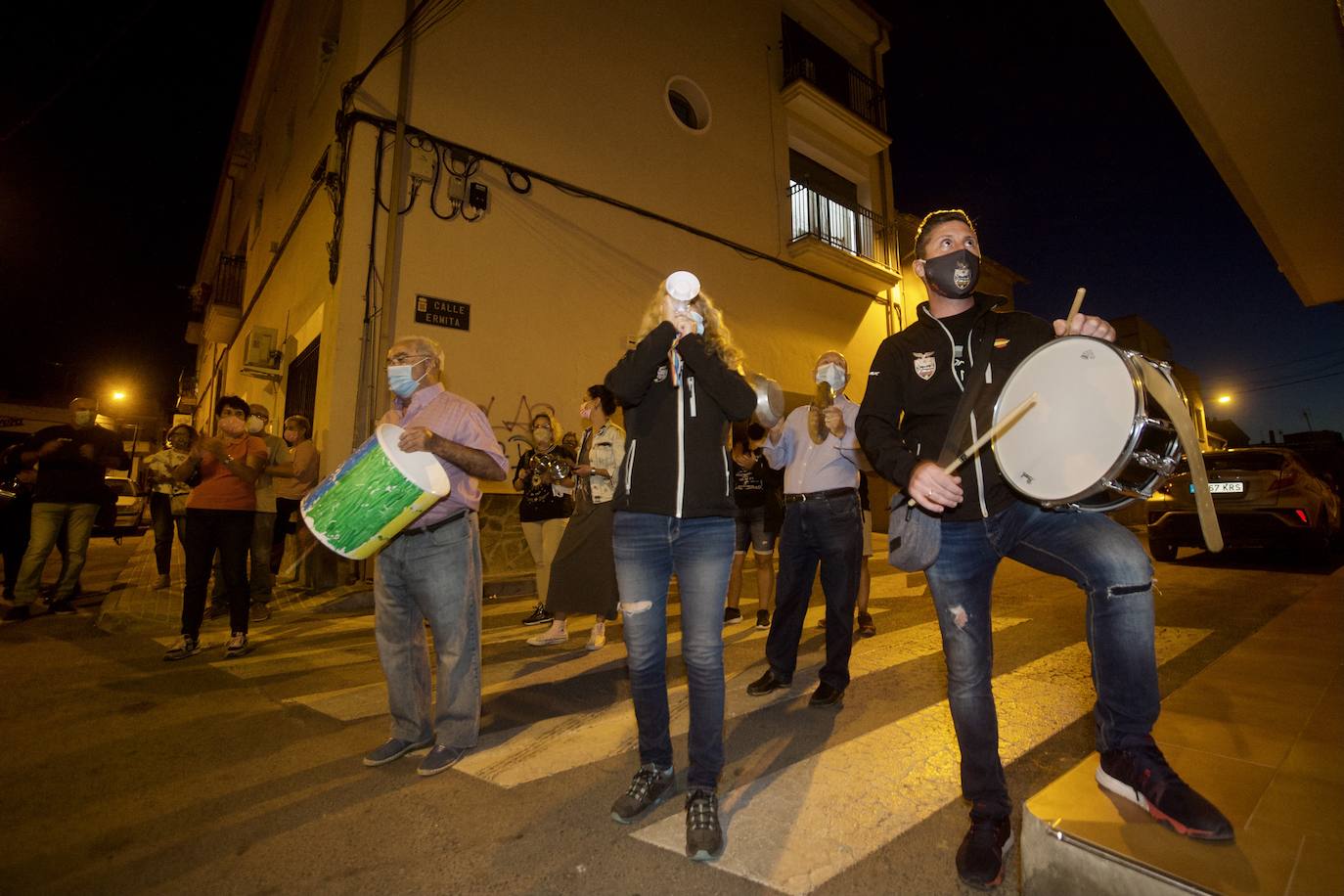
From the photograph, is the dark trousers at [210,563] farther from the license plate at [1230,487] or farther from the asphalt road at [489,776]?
the license plate at [1230,487]

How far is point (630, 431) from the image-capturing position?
2.64m

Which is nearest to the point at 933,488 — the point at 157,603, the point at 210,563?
the point at 210,563

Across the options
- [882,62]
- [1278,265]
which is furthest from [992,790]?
[882,62]

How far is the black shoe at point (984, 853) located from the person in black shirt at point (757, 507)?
3.94 metres

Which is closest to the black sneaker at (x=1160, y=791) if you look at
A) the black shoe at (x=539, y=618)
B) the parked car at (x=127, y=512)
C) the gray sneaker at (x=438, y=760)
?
the gray sneaker at (x=438, y=760)

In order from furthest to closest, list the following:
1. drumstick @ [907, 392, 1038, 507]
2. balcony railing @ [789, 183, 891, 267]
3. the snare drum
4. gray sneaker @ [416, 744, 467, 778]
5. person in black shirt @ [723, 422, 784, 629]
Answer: balcony railing @ [789, 183, 891, 267] → person in black shirt @ [723, 422, 784, 629] → gray sneaker @ [416, 744, 467, 778] → drumstick @ [907, 392, 1038, 507] → the snare drum

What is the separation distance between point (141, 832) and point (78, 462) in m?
6.17

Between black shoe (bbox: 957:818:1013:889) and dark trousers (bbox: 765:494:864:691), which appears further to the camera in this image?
dark trousers (bbox: 765:494:864:691)

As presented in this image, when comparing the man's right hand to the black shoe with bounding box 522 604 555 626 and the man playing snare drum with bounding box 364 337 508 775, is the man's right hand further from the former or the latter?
the black shoe with bounding box 522 604 555 626

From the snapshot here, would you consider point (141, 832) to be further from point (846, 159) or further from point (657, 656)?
point (846, 159)

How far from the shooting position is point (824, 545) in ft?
12.9

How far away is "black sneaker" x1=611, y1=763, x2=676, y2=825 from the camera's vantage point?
2401mm

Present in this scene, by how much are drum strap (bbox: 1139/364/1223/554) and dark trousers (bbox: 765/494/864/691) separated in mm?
2036

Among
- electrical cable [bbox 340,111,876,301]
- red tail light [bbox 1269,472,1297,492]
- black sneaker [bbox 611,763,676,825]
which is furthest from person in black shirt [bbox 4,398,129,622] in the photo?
red tail light [bbox 1269,472,1297,492]
